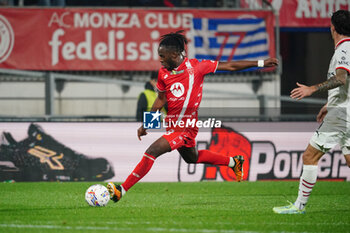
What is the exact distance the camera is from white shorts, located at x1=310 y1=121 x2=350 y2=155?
7.50m

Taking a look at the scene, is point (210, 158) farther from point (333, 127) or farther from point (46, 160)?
point (46, 160)

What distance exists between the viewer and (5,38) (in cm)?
1605

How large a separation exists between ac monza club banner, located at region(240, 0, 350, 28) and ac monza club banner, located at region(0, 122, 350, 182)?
5.02 meters

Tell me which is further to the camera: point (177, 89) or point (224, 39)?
point (224, 39)

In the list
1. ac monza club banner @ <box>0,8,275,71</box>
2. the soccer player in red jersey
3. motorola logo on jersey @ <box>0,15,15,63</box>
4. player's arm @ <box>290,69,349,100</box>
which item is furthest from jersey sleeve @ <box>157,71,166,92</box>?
motorola logo on jersey @ <box>0,15,15,63</box>

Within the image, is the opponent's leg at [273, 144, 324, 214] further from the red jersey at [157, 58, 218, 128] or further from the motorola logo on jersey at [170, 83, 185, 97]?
the motorola logo on jersey at [170, 83, 185, 97]

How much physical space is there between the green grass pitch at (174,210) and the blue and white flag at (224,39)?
18.3 ft

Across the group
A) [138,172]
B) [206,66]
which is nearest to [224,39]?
[206,66]

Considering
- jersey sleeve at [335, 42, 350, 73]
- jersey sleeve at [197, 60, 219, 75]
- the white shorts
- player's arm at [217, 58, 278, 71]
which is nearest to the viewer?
jersey sleeve at [335, 42, 350, 73]

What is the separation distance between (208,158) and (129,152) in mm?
3627

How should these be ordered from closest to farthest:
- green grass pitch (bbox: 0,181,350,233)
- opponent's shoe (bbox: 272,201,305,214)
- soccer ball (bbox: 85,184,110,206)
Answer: green grass pitch (bbox: 0,181,350,233) < opponent's shoe (bbox: 272,201,305,214) < soccer ball (bbox: 85,184,110,206)

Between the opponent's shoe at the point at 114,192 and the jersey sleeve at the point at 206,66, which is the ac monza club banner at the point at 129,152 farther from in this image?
the opponent's shoe at the point at 114,192

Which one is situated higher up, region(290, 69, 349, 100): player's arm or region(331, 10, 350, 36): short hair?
region(331, 10, 350, 36): short hair

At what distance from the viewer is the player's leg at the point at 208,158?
8948 mm
